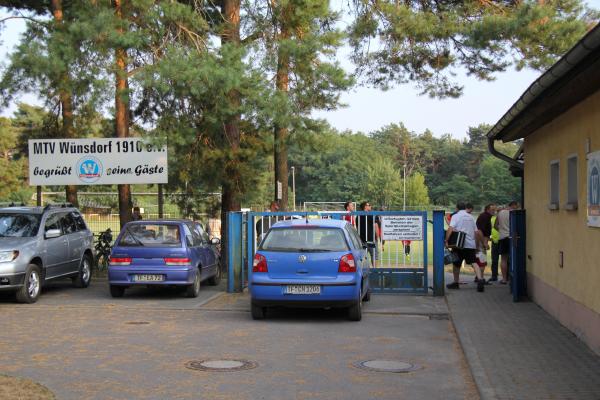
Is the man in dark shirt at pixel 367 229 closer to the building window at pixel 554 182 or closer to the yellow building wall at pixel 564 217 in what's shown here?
the yellow building wall at pixel 564 217

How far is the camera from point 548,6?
54.4ft

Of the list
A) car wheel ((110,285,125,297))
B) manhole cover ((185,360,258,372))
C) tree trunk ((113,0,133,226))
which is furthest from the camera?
tree trunk ((113,0,133,226))

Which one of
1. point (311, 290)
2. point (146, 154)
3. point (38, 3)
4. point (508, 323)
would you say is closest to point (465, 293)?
point (508, 323)

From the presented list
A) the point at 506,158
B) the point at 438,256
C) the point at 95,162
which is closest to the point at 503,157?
the point at 506,158

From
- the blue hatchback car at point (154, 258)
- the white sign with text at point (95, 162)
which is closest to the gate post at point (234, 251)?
the blue hatchback car at point (154, 258)

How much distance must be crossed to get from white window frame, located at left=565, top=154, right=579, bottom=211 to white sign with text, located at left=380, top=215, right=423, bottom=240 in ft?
14.9

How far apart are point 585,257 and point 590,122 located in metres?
1.67

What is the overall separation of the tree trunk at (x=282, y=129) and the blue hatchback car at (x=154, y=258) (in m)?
4.59

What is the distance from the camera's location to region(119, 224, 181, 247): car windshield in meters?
14.3

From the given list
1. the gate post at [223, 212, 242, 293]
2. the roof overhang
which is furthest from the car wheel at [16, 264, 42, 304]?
the roof overhang

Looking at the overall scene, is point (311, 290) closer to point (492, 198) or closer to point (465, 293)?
point (465, 293)

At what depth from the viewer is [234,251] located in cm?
1531

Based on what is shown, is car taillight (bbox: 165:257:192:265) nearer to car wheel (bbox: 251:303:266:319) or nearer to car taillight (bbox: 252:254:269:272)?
car wheel (bbox: 251:303:266:319)

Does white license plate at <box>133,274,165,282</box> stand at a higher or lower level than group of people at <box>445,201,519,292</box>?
lower
